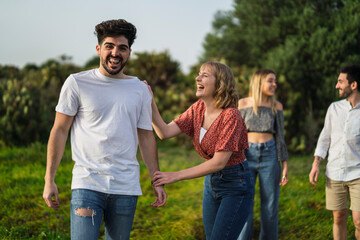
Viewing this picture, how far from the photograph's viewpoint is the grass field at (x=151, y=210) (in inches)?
210

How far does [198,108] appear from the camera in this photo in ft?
11.3

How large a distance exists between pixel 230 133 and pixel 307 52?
9.01m

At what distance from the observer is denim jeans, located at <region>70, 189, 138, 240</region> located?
2.63 meters

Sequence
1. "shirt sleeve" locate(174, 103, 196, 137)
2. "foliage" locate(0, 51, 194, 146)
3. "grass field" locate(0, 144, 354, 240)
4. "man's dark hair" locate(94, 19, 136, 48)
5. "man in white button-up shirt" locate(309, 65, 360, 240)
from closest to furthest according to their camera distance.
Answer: "man's dark hair" locate(94, 19, 136, 48), "shirt sleeve" locate(174, 103, 196, 137), "man in white button-up shirt" locate(309, 65, 360, 240), "grass field" locate(0, 144, 354, 240), "foliage" locate(0, 51, 194, 146)

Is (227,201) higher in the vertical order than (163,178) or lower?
lower

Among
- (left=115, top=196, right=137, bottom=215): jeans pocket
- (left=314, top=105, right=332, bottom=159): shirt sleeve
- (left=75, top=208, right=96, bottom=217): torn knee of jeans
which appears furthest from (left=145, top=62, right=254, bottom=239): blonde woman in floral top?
(left=314, top=105, right=332, bottom=159): shirt sleeve

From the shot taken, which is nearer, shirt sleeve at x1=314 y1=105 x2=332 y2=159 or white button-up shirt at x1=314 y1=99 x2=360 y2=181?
white button-up shirt at x1=314 y1=99 x2=360 y2=181

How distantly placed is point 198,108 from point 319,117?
8.09 m

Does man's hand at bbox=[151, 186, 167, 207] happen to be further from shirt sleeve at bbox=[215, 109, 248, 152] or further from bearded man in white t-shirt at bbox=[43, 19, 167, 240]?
shirt sleeve at bbox=[215, 109, 248, 152]

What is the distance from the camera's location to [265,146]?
15.5 feet

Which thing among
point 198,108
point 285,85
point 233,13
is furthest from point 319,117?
point 198,108

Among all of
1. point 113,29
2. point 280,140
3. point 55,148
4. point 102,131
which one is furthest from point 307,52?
point 55,148

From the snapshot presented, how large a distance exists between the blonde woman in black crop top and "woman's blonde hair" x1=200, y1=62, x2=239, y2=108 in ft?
5.37

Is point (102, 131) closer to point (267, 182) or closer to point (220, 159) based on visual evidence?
point (220, 159)
